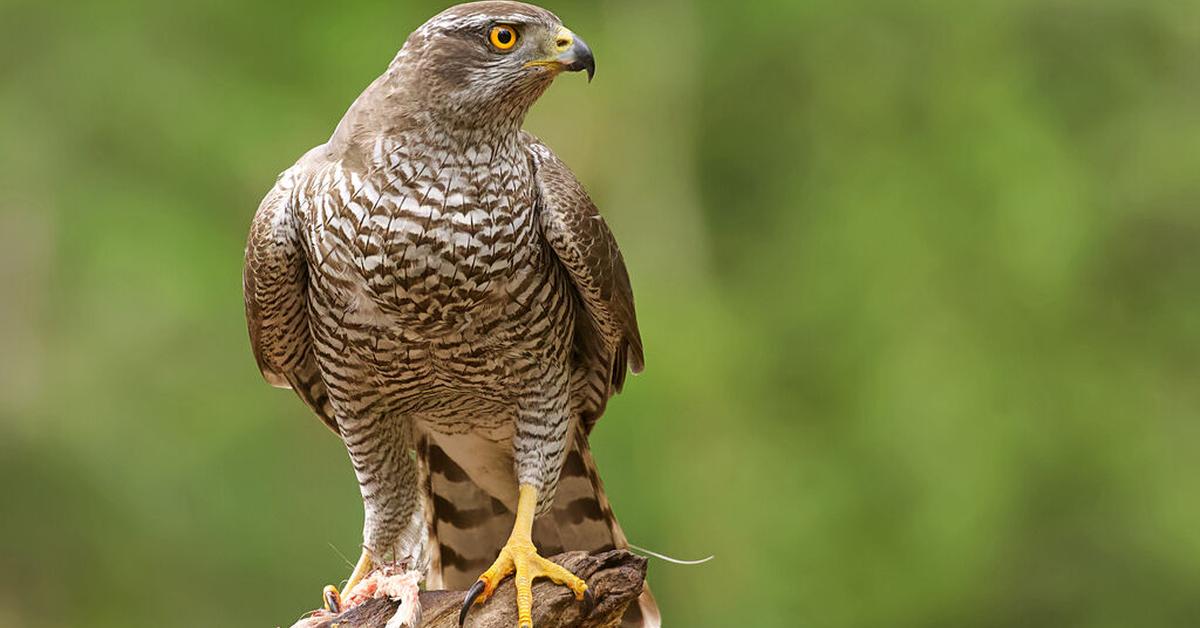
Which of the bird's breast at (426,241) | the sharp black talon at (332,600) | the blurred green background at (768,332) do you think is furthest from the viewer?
the blurred green background at (768,332)

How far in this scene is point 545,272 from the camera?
3619mm

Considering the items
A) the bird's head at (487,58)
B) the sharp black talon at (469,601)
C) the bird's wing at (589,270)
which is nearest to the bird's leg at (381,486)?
the sharp black talon at (469,601)

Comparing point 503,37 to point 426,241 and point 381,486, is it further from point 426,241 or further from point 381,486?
point 381,486

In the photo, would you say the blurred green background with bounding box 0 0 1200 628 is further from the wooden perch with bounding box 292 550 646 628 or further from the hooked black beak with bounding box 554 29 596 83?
the hooked black beak with bounding box 554 29 596 83

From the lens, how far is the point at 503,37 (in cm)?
346

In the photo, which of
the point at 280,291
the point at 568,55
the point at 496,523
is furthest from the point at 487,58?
the point at 496,523

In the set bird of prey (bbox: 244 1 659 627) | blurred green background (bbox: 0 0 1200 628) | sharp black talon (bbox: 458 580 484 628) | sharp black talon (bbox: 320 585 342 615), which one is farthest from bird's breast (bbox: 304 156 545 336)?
blurred green background (bbox: 0 0 1200 628)

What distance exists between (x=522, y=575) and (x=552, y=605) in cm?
10

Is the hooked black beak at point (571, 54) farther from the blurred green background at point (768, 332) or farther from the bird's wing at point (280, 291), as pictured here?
the blurred green background at point (768, 332)

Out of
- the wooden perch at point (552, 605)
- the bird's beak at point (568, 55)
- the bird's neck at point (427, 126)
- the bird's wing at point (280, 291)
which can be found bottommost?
the wooden perch at point (552, 605)

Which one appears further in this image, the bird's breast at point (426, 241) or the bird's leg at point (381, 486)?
the bird's leg at point (381, 486)

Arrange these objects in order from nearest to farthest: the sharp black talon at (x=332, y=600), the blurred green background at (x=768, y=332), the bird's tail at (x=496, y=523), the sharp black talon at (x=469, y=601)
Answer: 1. the sharp black talon at (x=469, y=601)
2. the sharp black talon at (x=332, y=600)
3. the bird's tail at (x=496, y=523)
4. the blurred green background at (x=768, y=332)

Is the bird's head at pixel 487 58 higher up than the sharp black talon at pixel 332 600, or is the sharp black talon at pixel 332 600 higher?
the bird's head at pixel 487 58

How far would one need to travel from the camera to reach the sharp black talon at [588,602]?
3574 millimetres
